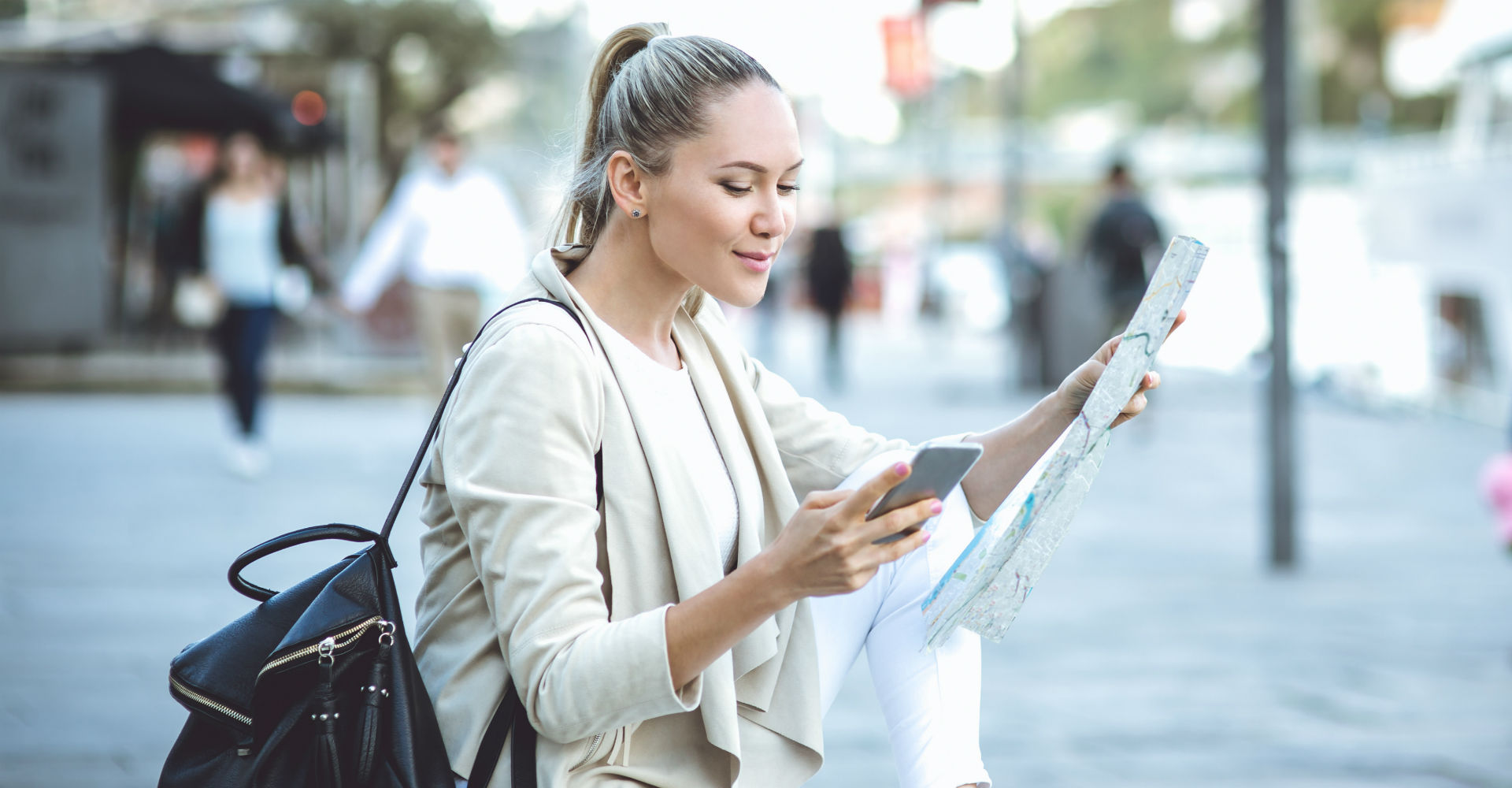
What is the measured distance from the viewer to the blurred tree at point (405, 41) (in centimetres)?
2384

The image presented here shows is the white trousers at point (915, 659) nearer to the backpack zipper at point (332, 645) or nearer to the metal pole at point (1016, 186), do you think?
the backpack zipper at point (332, 645)

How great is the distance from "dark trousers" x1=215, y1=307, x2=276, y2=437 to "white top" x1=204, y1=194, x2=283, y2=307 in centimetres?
7

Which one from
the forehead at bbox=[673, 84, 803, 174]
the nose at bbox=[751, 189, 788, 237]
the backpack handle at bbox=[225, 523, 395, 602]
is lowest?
the backpack handle at bbox=[225, 523, 395, 602]

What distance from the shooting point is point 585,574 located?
5.47 feet

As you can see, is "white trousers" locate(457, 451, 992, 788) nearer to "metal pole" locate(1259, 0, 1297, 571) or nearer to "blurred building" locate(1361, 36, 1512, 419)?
"metal pole" locate(1259, 0, 1297, 571)

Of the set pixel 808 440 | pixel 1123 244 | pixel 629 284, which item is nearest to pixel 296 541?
pixel 629 284

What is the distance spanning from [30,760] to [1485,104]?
557 inches

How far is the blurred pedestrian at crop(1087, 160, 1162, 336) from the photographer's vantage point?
1087 centimetres

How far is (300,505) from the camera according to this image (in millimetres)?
6855

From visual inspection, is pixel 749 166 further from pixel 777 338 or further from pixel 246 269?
pixel 777 338

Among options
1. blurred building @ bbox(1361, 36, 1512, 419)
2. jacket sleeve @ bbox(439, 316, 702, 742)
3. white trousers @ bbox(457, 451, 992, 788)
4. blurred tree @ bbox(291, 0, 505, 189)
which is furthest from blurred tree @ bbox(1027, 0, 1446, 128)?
jacket sleeve @ bbox(439, 316, 702, 742)

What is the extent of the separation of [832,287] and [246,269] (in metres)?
7.64

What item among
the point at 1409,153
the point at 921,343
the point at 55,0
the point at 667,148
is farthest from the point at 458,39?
the point at 667,148

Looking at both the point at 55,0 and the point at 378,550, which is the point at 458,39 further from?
the point at 378,550
